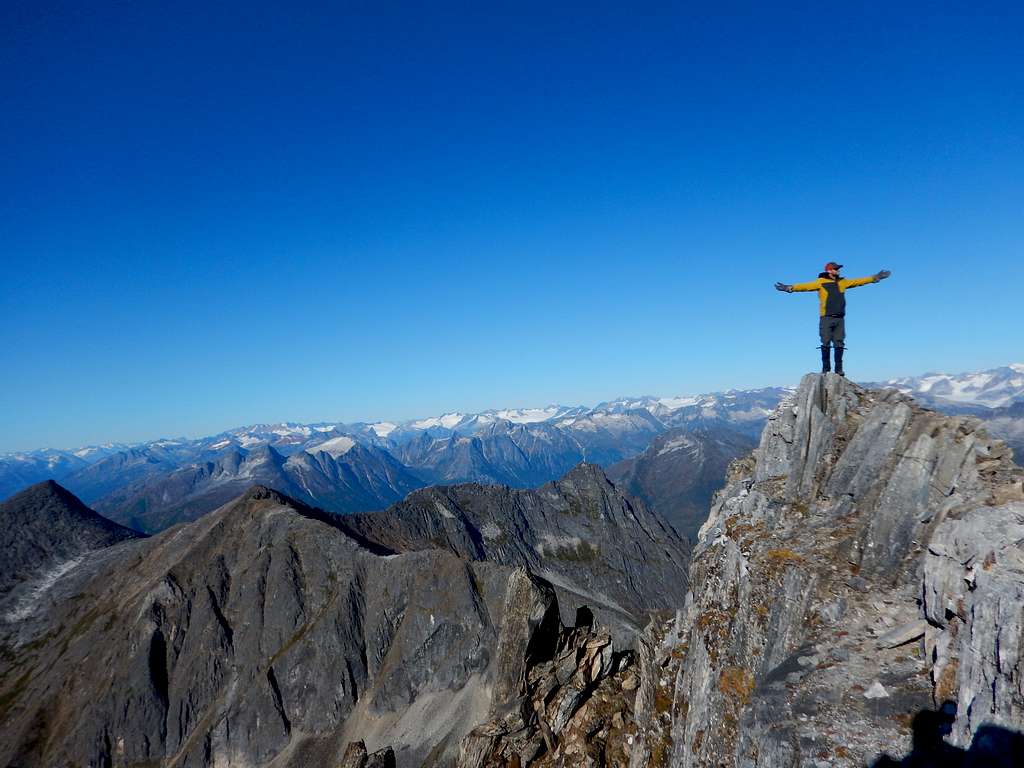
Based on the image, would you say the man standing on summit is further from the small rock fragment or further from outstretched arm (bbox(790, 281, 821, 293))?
the small rock fragment

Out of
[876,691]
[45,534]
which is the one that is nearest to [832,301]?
[876,691]

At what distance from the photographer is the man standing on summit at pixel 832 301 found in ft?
73.3

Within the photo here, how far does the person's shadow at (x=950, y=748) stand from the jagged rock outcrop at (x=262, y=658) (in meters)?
85.7

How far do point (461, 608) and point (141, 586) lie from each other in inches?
3002

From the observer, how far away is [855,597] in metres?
15.7

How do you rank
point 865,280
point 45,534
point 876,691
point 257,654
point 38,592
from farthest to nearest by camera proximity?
point 45,534 → point 38,592 → point 257,654 → point 865,280 → point 876,691

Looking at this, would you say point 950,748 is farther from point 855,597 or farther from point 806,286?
point 806,286

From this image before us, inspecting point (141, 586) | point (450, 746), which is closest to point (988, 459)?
point (450, 746)

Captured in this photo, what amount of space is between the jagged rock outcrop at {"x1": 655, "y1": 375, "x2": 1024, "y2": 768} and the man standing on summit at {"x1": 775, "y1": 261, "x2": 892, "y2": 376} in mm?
1575

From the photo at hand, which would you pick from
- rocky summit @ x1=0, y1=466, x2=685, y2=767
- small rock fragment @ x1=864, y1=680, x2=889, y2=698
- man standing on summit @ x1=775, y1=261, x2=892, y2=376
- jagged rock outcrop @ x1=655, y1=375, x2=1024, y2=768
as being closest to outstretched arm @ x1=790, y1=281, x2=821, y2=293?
man standing on summit @ x1=775, y1=261, x2=892, y2=376

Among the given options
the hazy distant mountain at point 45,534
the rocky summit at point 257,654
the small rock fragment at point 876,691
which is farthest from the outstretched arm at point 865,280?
the hazy distant mountain at point 45,534

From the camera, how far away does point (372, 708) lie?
329 ft

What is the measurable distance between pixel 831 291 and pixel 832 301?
431mm

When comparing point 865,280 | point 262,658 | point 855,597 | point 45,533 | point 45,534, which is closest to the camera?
point 855,597
